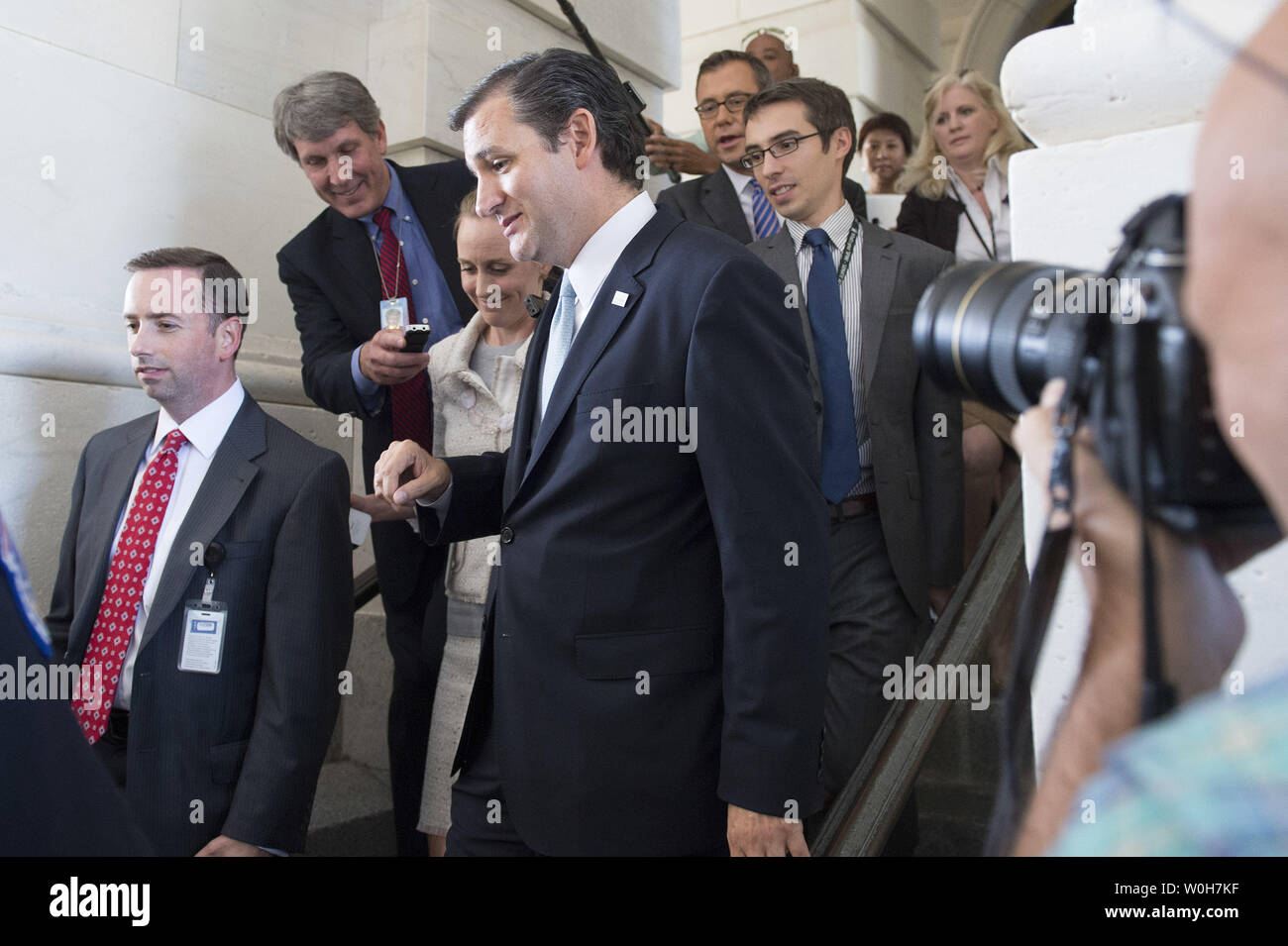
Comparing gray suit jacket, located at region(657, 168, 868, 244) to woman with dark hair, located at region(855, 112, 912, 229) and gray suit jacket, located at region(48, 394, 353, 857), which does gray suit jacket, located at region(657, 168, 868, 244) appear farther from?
gray suit jacket, located at region(48, 394, 353, 857)

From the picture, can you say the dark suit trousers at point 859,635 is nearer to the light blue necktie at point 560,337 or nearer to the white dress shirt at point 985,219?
the light blue necktie at point 560,337

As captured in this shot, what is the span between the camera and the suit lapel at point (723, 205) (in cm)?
322

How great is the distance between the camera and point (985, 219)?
129 inches

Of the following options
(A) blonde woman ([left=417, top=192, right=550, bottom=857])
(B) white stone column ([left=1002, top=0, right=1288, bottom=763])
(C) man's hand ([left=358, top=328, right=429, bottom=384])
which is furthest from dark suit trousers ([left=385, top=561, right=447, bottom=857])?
(B) white stone column ([left=1002, top=0, right=1288, bottom=763])

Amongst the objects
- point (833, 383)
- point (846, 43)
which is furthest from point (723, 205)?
point (846, 43)

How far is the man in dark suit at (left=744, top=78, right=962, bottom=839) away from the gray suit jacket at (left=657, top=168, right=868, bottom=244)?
0.59 meters

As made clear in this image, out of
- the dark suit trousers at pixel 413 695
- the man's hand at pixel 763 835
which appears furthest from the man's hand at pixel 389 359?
the man's hand at pixel 763 835

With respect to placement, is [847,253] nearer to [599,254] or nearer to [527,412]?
[599,254]

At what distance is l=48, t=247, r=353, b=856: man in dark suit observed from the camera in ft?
6.84

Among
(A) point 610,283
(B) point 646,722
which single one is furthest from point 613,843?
(A) point 610,283

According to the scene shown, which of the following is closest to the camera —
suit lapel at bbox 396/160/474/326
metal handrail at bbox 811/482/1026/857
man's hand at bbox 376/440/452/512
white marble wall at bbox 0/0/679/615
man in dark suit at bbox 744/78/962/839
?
metal handrail at bbox 811/482/1026/857

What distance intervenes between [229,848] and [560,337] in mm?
1129

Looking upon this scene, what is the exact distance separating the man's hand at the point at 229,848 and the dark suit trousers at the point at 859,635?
3.87 ft

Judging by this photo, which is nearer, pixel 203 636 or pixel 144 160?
pixel 203 636
